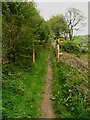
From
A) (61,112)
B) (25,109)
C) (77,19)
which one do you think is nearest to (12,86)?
(25,109)

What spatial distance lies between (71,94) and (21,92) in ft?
7.46

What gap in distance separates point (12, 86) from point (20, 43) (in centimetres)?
394

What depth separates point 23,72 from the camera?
54.9 feet

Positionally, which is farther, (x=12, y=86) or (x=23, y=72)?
(x=23, y=72)

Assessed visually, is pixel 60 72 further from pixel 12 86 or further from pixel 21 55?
pixel 12 86

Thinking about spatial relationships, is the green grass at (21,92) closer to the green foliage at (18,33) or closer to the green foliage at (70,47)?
the green foliage at (18,33)

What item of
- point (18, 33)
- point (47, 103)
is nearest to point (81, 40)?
point (18, 33)

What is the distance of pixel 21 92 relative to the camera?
13.1m

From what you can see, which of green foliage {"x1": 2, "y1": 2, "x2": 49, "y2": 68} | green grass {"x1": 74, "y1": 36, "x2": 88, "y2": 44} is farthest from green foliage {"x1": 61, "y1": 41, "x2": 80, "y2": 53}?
green foliage {"x1": 2, "y1": 2, "x2": 49, "y2": 68}

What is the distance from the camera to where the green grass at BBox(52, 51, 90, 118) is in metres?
11.2

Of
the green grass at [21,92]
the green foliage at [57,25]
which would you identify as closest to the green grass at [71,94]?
the green grass at [21,92]

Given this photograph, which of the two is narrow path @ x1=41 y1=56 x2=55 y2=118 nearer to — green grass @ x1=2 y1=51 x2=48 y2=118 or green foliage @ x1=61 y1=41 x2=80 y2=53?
green grass @ x1=2 y1=51 x2=48 y2=118

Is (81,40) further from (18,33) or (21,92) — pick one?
(21,92)

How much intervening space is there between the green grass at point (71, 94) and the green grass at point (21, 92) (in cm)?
82
